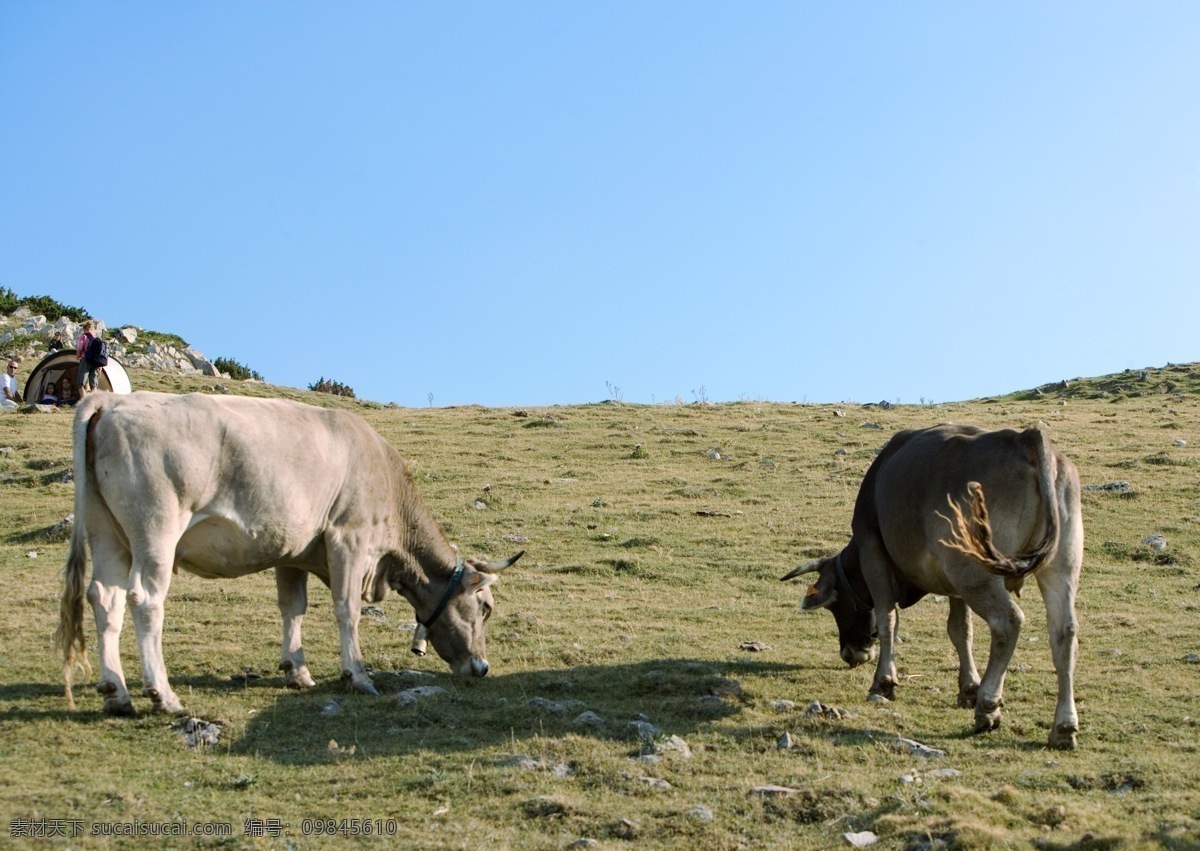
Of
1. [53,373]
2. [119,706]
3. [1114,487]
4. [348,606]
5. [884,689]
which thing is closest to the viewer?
[119,706]

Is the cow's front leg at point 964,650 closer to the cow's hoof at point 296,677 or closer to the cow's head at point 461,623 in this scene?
the cow's head at point 461,623

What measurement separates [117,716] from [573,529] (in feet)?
36.2

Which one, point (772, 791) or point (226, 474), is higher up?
point (226, 474)

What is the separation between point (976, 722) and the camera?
10.7 metres

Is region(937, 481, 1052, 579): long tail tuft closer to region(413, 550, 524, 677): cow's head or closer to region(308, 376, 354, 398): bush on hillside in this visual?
region(413, 550, 524, 677): cow's head

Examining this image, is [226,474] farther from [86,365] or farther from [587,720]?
[86,365]

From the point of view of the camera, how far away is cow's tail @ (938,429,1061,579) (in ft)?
33.0

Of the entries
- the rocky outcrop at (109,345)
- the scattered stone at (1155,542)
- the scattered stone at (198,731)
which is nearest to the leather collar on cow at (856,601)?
the scattered stone at (198,731)

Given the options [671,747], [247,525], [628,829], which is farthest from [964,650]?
[247,525]

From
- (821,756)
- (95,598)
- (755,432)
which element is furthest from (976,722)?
(755,432)

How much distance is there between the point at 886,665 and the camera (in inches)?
472

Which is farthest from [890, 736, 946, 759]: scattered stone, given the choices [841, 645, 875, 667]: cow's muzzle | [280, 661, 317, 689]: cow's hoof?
[280, 661, 317, 689]: cow's hoof

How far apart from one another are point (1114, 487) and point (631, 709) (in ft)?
50.6

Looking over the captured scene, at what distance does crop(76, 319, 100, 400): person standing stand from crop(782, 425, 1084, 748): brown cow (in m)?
20.5
